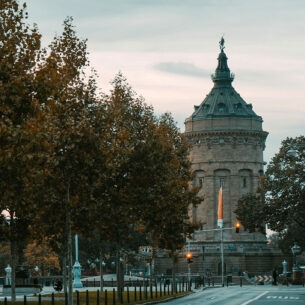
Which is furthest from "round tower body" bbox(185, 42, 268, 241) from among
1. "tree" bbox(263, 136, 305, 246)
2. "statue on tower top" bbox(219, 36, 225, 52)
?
"tree" bbox(263, 136, 305, 246)

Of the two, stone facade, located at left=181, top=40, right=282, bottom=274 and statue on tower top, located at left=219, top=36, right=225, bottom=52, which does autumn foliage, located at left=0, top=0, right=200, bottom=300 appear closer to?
stone facade, located at left=181, top=40, right=282, bottom=274

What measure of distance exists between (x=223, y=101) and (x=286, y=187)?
68213mm

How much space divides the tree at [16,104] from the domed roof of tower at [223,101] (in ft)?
400

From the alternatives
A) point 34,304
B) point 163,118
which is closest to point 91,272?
point 163,118

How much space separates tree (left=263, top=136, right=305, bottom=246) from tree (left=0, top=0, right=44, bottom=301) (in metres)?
57.2

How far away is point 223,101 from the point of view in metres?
160

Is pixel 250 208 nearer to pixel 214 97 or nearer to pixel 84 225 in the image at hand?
pixel 84 225

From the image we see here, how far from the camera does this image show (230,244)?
156 m

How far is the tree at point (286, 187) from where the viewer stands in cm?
9156

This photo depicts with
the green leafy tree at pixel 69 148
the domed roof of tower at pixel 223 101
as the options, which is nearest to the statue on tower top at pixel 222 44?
the domed roof of tower at pixel 223 101

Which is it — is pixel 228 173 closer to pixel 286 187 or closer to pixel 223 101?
pixel 223 101

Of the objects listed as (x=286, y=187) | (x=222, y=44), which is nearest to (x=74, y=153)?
(x=286, y=187)

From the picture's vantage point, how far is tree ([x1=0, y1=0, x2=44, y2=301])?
31656 millimetres

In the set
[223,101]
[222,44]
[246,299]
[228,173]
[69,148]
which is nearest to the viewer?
[69,148]
